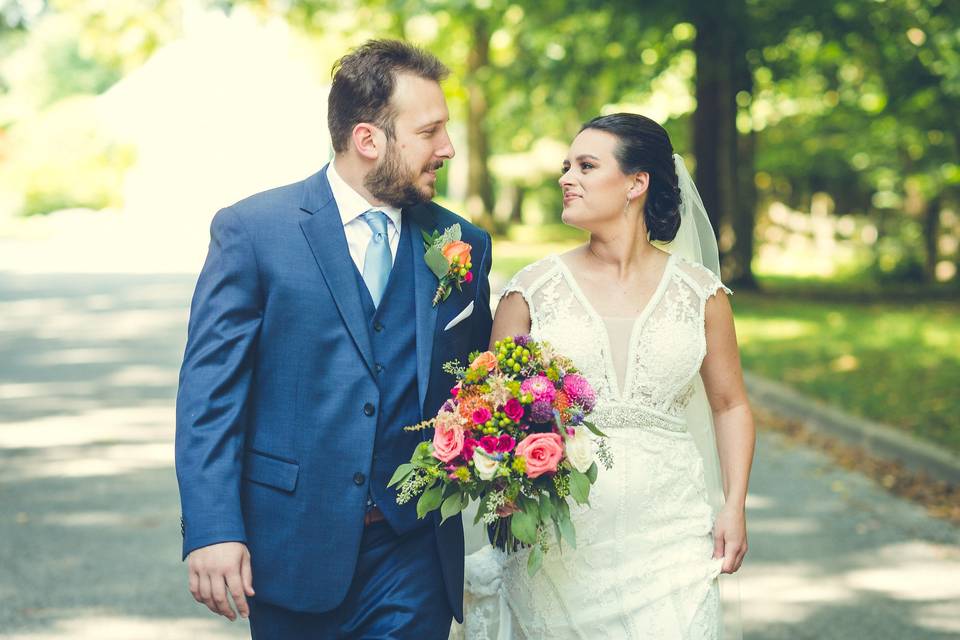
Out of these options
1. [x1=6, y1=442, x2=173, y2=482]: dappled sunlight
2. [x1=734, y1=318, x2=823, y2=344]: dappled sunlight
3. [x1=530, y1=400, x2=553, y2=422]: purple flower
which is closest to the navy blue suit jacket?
[x1=530, y1=400, x2=553, y2=422]: purple flower

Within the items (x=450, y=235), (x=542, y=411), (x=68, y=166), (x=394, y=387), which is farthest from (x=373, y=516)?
(x=68, y=166)

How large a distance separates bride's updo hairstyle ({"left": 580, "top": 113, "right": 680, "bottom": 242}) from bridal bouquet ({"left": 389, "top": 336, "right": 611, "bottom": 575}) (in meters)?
0.90

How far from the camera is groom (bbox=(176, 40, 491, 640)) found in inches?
123

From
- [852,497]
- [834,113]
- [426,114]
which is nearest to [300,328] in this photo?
[426,114]

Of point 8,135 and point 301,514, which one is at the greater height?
point 8,135

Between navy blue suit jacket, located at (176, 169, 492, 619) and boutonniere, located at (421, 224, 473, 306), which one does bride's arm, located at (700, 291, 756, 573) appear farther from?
navy blue suit jacket, located at (176, 169, 492, 619)

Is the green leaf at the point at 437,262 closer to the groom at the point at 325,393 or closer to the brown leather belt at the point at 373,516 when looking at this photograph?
the groom at the point at 325,393

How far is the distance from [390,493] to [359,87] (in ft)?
3.69

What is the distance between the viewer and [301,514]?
321cm

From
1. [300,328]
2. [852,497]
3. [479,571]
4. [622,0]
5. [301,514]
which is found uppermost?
[622,0]

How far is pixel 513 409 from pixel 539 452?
0.43 ft

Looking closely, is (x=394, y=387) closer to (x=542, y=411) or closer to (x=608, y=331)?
(x=542, y=411)

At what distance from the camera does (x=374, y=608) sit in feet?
10.8

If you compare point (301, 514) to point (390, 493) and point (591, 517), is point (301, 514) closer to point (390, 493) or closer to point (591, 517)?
point (390, 493)
